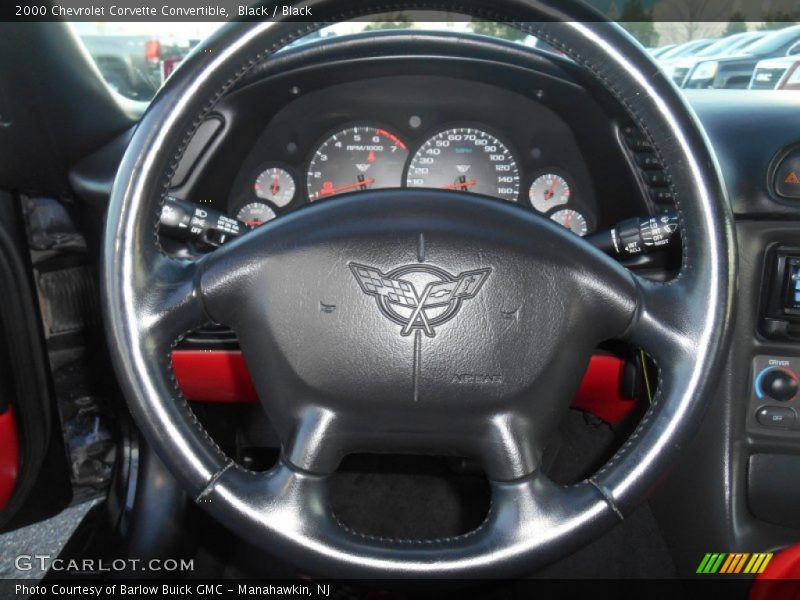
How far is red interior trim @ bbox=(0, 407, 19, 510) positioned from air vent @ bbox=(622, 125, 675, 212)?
4.59ft

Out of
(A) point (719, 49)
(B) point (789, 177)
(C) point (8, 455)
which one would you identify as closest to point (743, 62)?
(A) point (719, 49)

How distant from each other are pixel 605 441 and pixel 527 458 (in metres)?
1.13

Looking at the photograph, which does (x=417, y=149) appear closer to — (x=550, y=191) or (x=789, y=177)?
(x=550, y=191)

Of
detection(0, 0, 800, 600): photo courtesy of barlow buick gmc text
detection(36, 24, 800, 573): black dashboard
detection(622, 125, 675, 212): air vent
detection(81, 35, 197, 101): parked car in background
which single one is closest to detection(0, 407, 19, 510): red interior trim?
detection(0, 0, 800, 600): photo courtesy of barlow buick gmc text

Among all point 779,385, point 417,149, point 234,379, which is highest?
point 417,149

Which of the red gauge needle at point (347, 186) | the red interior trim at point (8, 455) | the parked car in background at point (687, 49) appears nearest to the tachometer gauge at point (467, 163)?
the red gauge needle at point (347, 186)

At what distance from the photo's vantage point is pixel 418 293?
89 centimetres

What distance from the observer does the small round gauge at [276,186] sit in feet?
5.95

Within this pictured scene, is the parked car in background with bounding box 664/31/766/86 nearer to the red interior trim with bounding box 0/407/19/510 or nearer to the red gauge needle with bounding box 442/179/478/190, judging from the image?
the red gauge needle with bounding box 442/179/478/190

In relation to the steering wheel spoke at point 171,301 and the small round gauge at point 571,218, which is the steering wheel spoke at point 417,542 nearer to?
the steering wheel spoke at point 171,301

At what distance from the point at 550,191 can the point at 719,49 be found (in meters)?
0.46

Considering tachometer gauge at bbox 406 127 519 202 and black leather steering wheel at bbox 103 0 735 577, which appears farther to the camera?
tachometer gauge at bbox 406 127 519 202

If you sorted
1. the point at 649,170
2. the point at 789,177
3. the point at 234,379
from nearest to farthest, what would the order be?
the point at 789,177 < the point at 649,170 < the point at 234,379

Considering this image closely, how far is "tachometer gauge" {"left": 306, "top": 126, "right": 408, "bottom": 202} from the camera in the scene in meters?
1.82
